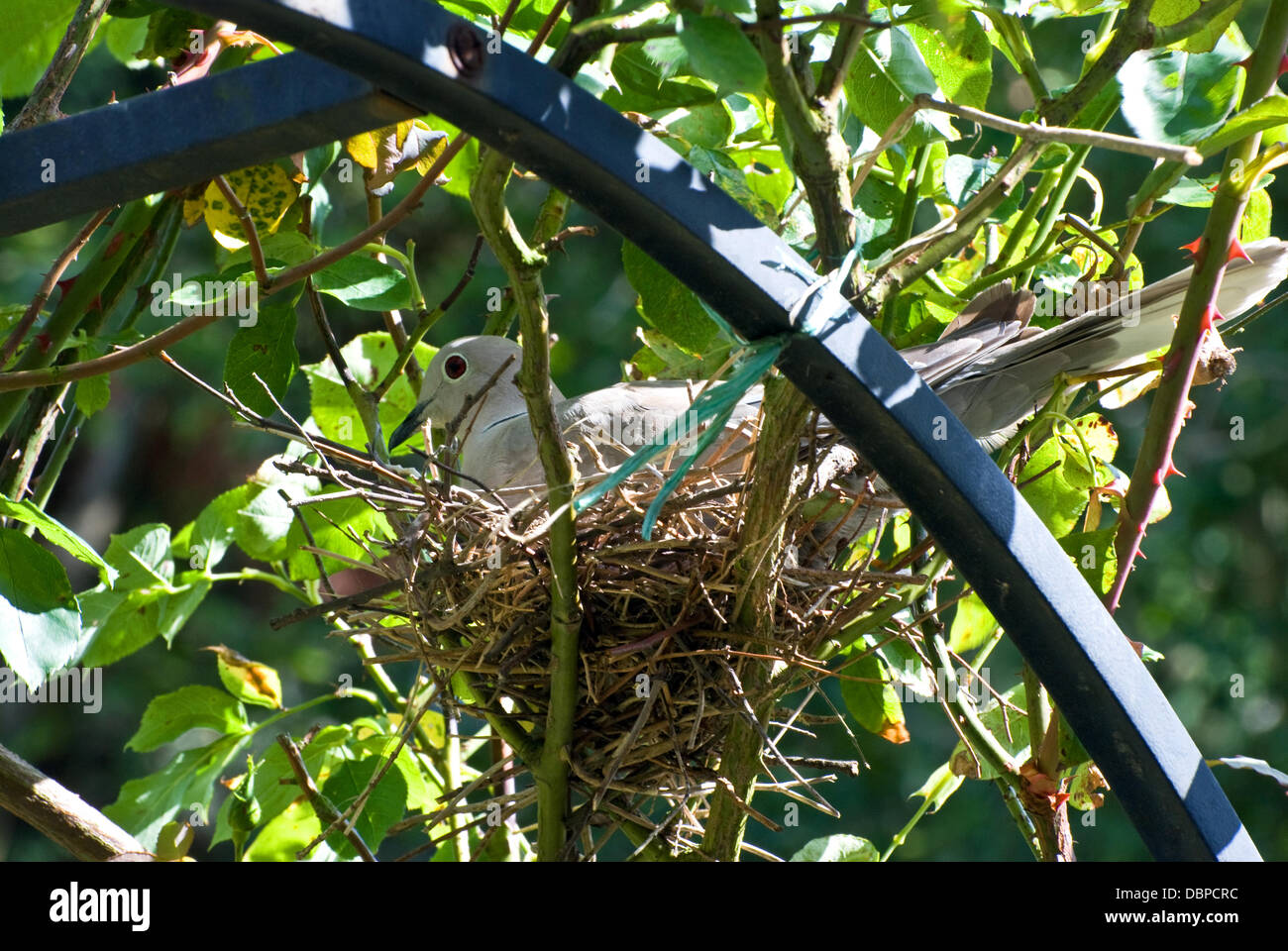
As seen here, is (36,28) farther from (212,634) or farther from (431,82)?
(212,634)

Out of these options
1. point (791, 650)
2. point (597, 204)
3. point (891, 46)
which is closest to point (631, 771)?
point (791, 650)

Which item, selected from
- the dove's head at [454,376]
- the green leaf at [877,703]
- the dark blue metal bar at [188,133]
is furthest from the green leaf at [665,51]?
the dove's head at [454,376]

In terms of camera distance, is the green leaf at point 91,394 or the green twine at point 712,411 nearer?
the green twine at point 712,411

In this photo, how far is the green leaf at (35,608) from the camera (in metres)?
1.39

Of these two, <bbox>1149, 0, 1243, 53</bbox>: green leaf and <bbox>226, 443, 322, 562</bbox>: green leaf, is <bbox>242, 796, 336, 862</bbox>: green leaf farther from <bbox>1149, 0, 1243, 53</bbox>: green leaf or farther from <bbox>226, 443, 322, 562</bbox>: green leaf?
<bbox>1149, 0, 1243, 53</bbox>: green leaf

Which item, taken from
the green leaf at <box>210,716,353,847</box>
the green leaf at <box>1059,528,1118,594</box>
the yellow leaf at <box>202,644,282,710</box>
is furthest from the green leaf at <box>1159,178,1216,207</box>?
the yellow leaf at <box>202,644,282,710</box>

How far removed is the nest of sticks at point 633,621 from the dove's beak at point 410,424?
65cm

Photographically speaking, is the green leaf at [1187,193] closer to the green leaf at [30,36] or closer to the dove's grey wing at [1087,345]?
the dove's grey wing at [1087,345]

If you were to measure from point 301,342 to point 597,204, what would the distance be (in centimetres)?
658

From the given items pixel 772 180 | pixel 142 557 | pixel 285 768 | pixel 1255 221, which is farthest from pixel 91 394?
pixel 1255 221

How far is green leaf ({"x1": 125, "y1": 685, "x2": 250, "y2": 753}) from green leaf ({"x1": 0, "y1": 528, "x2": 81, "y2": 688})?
0.53 metres

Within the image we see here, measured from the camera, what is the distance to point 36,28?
166 centimetres

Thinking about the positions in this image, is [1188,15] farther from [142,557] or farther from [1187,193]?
[142,557]

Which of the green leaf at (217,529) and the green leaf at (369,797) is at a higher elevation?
the green leaf at (217,529)
